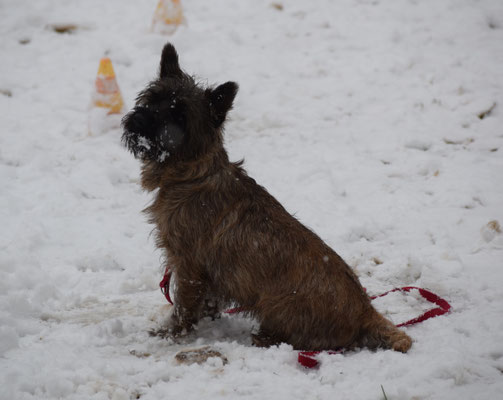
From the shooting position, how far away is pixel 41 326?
3.38m

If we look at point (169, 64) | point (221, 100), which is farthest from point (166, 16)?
point (221, 100)

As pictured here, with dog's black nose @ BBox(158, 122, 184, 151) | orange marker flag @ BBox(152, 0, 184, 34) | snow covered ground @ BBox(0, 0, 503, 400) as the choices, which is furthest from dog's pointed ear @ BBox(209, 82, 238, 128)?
orange marker flag @ BBox(152, 0, 184, 34)

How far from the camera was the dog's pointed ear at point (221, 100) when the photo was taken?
3.31 meters

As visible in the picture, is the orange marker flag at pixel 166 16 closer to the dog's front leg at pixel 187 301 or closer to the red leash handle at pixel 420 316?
the dog's front leg at pixel 187 301

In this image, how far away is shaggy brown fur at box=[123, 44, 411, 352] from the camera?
3223mm

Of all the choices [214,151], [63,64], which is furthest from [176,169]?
[63,64]

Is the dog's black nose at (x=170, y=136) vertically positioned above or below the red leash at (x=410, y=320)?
above

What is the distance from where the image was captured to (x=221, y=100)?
339 centimetres

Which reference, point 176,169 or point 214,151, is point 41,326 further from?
point 214,151

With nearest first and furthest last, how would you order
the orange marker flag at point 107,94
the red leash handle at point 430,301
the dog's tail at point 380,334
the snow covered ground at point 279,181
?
the snow covered ground at point 279,181
the dog's tail at point 380,334
the red leash handle at point 430,301
the orange marker flag at point 107,94

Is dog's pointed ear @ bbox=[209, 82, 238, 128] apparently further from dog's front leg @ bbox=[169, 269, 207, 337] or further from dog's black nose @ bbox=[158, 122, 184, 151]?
dog's front leg @ bbox=[169, 269, 207, 337]

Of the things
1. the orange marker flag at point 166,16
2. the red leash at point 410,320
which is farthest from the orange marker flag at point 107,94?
the red leash at point 410,320

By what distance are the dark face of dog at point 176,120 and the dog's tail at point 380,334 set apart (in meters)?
1.64

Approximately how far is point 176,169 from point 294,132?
11.5 feet
